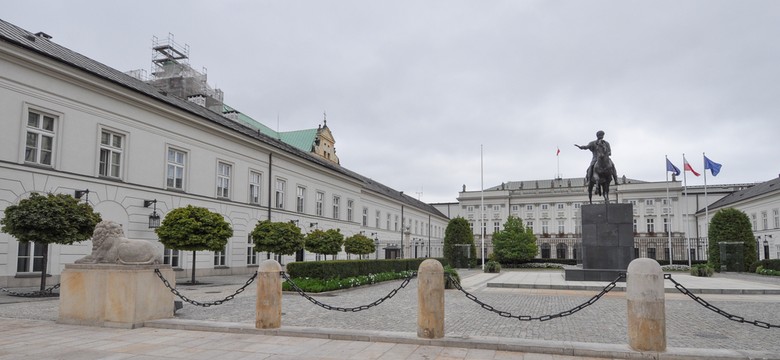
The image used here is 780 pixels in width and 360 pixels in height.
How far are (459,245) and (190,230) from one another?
2767cm

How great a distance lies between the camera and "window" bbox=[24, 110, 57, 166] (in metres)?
17.6

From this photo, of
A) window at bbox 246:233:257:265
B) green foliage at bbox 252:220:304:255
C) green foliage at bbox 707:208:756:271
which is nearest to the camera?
green foliage at bbox 252:220:304:255

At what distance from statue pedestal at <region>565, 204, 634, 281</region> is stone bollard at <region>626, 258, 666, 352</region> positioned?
42.1 feet

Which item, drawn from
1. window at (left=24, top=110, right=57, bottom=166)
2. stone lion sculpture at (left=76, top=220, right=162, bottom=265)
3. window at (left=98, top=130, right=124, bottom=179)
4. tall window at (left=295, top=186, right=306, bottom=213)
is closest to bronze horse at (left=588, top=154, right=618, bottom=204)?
stone lion sculpture at (left=76, top=220, right=162, bottom=265)

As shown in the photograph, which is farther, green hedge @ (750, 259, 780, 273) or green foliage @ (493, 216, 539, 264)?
green foliage @ (493, 216, 539, 264)

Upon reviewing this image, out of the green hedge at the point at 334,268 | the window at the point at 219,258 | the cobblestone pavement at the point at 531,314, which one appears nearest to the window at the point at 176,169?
the window at the point at 219,258

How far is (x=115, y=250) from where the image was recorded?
9531 mm

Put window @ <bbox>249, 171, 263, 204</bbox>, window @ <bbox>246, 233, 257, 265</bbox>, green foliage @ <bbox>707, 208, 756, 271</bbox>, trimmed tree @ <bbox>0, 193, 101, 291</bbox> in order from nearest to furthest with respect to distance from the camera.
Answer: trimmed tree @ <bbox>0, 193, 101, 291</bbox>, window @ <bbox>246, 233, 257, 265</bbox>, window @ <bbox>249, 171, 263, 204</bbox>, green foliage @ <bbox>707, 208, 756, 271</bbox>

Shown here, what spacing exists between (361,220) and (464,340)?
1599 inches

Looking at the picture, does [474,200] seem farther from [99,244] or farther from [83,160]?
[99,244]

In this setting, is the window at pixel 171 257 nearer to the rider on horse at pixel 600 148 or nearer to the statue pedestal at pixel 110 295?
the statue pedestal at pixel 110 295

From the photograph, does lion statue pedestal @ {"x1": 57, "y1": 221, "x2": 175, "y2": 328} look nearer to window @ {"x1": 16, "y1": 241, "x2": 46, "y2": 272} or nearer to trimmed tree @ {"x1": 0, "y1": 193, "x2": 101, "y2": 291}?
trimmed tree @ {"x1": 0, "y1": 193, "x2": 101, "y2": 291}

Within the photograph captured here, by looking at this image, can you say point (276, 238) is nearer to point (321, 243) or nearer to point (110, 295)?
point (321, 243)

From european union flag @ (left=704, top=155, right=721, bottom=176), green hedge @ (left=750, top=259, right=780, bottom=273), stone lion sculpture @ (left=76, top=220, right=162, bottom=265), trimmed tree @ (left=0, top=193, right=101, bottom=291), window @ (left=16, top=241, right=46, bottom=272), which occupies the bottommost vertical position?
green hedge @ (left=750, top=259, right=780, bottom=273)
